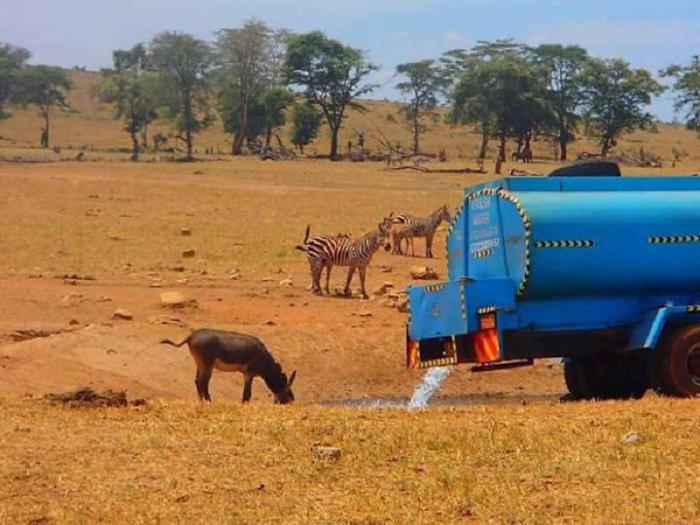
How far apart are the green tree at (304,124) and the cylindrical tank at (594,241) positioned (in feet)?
202

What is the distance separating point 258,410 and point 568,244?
3301mm

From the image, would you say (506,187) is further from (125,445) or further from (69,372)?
(69,372)

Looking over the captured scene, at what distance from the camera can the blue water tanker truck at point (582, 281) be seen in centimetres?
1200

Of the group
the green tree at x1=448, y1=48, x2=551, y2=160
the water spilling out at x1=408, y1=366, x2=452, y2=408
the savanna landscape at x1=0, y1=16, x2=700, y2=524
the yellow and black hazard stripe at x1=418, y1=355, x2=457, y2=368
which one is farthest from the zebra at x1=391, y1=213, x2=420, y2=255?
the green tree at x1=448, y1=48, x2=551, y2=160

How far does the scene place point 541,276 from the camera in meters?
12.0

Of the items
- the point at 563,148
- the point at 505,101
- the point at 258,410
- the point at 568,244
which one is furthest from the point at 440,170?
the point at 258,410

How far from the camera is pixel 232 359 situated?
45.4 ft

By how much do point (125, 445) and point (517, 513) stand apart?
318cm

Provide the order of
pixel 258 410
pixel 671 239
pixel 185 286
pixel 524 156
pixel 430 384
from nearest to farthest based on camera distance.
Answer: pixel 258 410 < pixel 671 239 < pixel 430 384 < pixel 185 286 < pixel 524 156

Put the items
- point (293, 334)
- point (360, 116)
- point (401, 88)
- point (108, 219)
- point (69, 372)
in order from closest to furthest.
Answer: point (69, 372) → point (293, 334) → point (108, 219) → point (401, 88) → point (360, 116)

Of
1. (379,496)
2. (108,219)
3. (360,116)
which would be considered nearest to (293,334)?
(379,496)

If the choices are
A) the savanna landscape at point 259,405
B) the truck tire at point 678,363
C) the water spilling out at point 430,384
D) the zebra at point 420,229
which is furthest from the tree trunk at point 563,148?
the truck tire at point 678,363

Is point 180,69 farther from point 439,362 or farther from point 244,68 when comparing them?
point 439,362

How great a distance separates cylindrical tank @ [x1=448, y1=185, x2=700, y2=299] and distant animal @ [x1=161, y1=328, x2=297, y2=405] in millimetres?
2892
